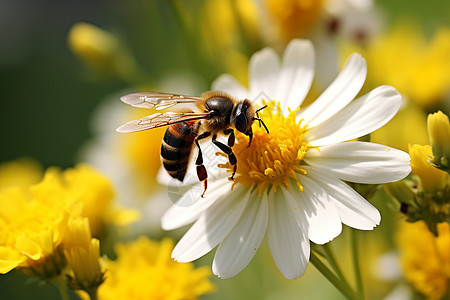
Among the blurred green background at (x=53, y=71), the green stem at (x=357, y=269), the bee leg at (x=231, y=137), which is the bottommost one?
the blurred green background at (x=53, y=71)

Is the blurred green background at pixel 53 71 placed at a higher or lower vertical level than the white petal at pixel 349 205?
lower

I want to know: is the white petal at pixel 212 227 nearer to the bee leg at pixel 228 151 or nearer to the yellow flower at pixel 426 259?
the bee leg at pixel 228 151

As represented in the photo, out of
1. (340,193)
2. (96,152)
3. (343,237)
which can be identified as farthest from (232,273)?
(96,152)

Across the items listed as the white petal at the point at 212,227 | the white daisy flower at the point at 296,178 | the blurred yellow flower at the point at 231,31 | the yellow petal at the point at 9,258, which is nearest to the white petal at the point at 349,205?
the white daisy flower at the point at 296,178

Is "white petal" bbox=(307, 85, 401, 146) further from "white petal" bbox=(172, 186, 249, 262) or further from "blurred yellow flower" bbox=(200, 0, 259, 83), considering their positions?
"blurred yellow flower" bbox=(200, 0, 259, 83)

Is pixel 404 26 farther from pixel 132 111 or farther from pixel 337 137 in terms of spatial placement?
pixel 337 137

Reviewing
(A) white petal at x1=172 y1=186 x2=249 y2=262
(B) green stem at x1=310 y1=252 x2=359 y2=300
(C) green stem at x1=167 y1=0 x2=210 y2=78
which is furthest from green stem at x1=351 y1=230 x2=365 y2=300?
(C) green stem at x1=167 y1=0 x2=210 y2=78
